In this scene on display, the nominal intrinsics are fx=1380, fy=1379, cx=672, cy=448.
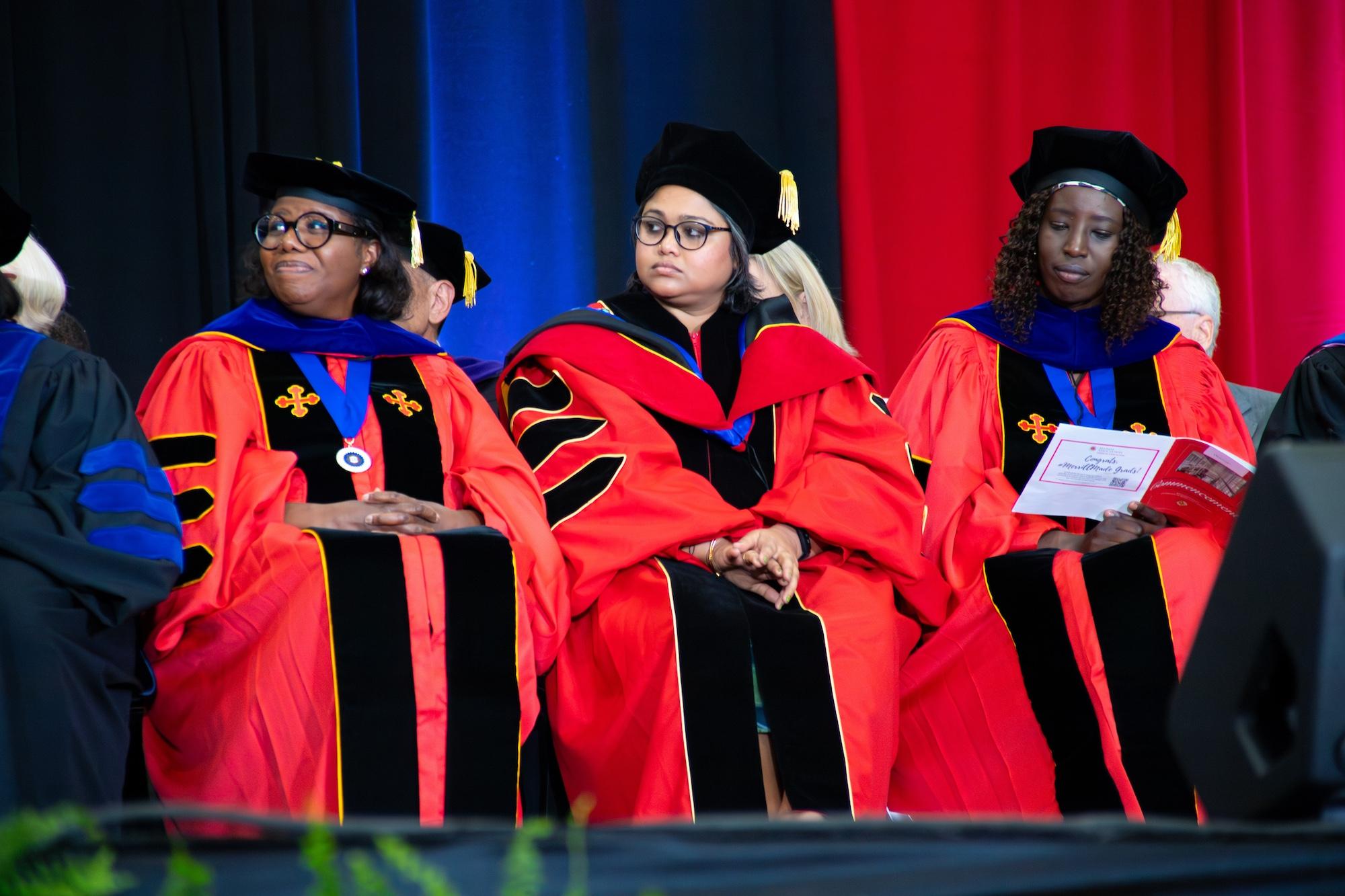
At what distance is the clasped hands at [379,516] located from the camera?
10.0 ft

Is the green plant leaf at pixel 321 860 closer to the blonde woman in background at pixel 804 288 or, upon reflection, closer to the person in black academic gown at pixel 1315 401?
the person in black academic gown at pixel 1315 401

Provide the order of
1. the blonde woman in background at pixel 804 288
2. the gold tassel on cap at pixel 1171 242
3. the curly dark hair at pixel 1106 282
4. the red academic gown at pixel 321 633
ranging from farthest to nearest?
the blonde woman in background at pixel 804 288 < the gold tassel on cap at pixel 1171 242 < the curly dark hair at pixel 1106 282 < the red academic gown at pixel 321 633

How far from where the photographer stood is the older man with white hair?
449cm

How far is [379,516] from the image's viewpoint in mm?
3053

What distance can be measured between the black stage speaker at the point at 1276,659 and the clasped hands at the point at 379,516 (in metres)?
2.05

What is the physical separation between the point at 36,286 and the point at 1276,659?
10.00 ft

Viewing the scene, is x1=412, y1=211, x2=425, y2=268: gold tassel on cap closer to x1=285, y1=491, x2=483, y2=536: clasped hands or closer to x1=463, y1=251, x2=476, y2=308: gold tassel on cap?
x1=463, y1=251, x2=476, y2=308: gold tassel on cap

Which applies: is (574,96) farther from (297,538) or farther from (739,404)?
(297,538)

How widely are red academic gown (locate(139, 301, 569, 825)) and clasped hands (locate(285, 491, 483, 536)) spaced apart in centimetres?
6

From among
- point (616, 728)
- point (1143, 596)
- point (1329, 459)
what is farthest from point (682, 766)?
point (1329, 459)

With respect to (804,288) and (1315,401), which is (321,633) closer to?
(804,288)

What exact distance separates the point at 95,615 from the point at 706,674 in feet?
3.95

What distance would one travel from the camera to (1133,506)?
3283 mm

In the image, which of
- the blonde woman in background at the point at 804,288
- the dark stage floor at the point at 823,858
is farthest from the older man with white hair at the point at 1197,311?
the dark stage floor at the point at 823,858
